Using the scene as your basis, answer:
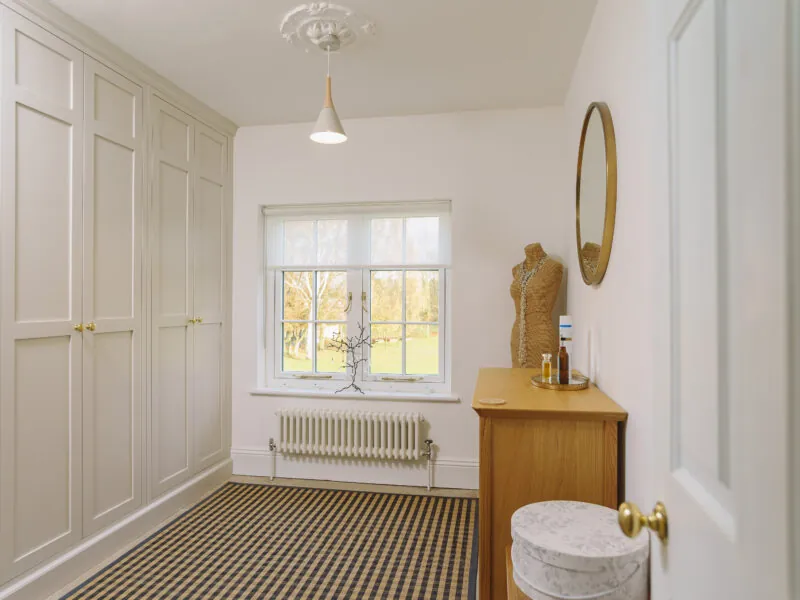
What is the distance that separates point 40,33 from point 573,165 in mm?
2650

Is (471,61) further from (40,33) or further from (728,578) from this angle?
(728,578)

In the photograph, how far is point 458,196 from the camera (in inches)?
139

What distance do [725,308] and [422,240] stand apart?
3162 millimetres

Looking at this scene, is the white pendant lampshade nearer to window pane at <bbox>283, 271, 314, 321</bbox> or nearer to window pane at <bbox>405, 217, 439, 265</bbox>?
window pane at <bbox>405, 217, 439, 265</bbox>

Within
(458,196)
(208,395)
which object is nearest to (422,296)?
(458,196)

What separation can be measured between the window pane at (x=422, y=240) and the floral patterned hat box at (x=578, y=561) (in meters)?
2.42

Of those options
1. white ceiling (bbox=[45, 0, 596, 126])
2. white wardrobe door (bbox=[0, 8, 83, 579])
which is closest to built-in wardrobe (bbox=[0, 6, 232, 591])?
white wardrobe door (bbox=[0, 8, 83, 579])

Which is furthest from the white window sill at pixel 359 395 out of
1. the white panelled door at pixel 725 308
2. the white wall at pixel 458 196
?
the white panelled door at pixel 725 308

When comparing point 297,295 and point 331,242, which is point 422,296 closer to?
point 331,242

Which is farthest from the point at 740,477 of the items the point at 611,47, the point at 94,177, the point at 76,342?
the point at 94,177

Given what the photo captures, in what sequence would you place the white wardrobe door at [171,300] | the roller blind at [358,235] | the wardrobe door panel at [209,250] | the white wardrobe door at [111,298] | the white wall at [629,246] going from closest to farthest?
the white wall at [629,246]
the white wardrobe door at [111,298]
the white wardrobe door at [171,300]
the wardrobe door panel at [209,250]
the roller blind at [358,235]

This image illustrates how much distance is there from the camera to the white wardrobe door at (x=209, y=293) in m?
3.41

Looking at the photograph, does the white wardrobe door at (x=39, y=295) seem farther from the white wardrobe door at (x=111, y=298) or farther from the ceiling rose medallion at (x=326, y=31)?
the ceiling rose medallion at (x=326, y=31)

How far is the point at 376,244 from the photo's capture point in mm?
3795
